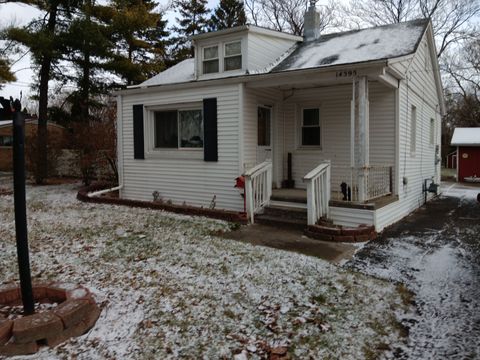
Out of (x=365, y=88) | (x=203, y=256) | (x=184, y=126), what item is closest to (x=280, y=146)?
(x=184, y=126)

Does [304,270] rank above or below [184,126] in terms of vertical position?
below

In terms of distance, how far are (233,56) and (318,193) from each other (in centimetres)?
454

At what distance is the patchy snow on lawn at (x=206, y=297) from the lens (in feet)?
10.7

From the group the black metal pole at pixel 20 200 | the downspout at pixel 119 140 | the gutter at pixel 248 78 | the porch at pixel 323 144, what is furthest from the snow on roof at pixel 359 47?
the black metal pole at pixel 20 200

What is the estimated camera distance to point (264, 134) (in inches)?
376

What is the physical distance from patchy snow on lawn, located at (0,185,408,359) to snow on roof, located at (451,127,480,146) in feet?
63.2

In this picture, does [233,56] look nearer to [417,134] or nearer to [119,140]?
[119,140]

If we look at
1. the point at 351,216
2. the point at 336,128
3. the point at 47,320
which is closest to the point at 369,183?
the point at 351,216

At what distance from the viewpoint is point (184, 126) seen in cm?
986

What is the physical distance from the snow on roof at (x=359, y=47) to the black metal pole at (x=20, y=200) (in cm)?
630

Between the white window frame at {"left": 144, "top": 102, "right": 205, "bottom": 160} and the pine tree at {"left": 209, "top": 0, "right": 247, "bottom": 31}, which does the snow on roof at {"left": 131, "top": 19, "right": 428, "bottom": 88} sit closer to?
the white window frame at {"left": 144, "top": 102, "right": 205, "bottom": 160}

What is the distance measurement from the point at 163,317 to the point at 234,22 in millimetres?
27078

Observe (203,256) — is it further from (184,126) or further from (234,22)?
(234,22)

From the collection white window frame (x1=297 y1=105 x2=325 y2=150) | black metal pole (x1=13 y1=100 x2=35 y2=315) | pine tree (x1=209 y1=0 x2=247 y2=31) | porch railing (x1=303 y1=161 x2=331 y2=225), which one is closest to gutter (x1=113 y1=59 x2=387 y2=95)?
porch railing (x1=303 y1=161 x2=331 y2=225)
